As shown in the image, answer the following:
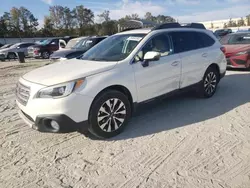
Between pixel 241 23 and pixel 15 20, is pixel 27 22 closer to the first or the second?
pixel 15 20

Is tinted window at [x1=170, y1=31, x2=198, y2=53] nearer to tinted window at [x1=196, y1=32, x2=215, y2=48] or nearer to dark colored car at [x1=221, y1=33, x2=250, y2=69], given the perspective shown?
tinted window at [x1=196, y1=32, x2=215, y2=48]

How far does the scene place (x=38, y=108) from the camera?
11.3 ft

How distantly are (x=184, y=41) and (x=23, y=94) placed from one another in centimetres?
331

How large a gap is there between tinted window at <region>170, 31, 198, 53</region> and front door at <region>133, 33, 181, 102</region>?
0.19 m

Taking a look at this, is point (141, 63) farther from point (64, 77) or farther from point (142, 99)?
point (64, 77)

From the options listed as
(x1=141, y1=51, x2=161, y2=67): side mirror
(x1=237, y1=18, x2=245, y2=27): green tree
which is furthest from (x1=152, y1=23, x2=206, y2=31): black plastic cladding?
(x1=237, y1=18, x2=245, y2=27): green tree

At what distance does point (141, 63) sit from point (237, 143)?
1.93 m

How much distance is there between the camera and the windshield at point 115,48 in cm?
429

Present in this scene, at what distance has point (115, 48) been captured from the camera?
460 cm

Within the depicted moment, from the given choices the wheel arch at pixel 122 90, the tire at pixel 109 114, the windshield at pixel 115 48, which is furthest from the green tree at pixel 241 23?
the tire at pixel 109 114

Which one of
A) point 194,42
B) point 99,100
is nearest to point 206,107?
point 194,42

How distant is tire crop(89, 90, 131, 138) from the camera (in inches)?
144

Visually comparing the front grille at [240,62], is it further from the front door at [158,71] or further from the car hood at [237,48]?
the front door at [158,71]

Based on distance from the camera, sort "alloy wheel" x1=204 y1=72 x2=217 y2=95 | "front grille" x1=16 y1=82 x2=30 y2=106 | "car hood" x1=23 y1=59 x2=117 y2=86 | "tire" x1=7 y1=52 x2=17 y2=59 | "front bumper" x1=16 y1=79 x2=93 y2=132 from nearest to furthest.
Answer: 1. "front bumper" x1=16 y1=79 x2=93 y2=132
2. "car hood" x1=23 y1=59 x2=117 y2=86
3. "front grille" x1=16 y1=82 x2=30 y2=106
4. "alloy wheel" x1=204 y1=72 x2=217 y2=95
5. "tire" x1=7 y1=52 x2=17 y2=59
